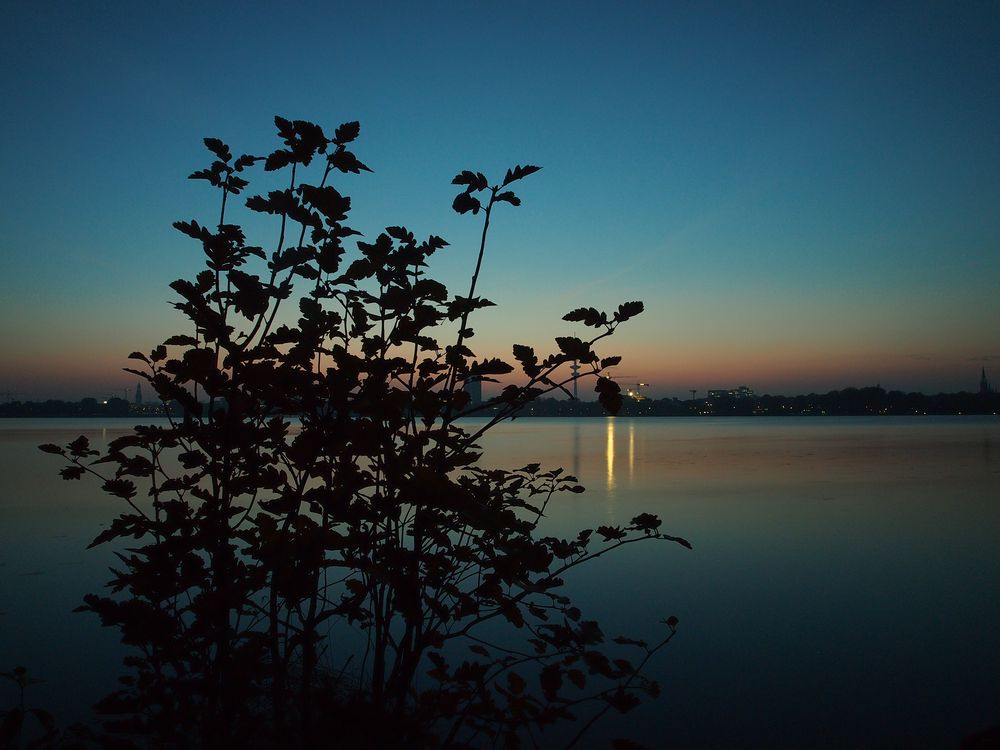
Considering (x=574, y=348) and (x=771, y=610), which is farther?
(x=771, y=610)

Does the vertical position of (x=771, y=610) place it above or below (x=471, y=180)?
below

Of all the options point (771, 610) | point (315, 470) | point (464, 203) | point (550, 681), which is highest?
point (464, 203)

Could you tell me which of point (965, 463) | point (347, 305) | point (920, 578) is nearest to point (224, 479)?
point (347, 305)

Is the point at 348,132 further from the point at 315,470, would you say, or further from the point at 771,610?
the point at 771,610

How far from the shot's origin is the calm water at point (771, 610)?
3.99 meters

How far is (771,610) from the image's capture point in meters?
5.98

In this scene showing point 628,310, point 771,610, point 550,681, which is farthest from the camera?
point 771,610

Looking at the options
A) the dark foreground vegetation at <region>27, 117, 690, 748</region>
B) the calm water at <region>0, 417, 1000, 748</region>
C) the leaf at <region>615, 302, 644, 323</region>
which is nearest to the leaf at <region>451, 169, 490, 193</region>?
the dark foreground vegetation at <region>27, 117, 690, 748</region>

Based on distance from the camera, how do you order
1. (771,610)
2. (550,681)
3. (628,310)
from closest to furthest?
(628,310), (550,681), (771,610)

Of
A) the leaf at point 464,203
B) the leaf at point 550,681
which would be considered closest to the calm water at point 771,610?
the leaf at point 550,681

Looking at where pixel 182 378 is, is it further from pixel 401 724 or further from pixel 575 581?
pixel 575 581

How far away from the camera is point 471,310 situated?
2.10 meters

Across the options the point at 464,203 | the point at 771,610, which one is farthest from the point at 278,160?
the point at 771,610

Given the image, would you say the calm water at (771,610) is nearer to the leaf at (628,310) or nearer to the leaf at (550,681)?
the leaf at (550,681)
